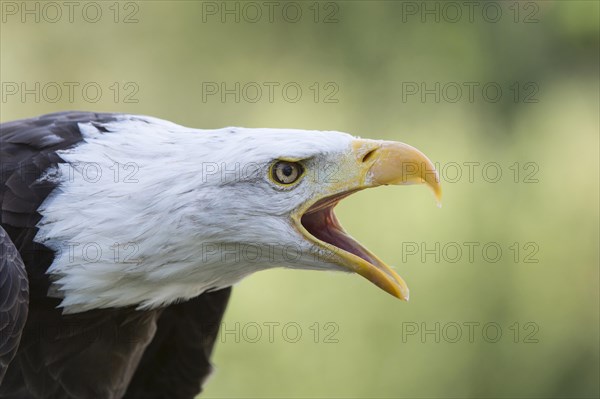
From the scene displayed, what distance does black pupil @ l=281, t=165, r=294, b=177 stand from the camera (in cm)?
349

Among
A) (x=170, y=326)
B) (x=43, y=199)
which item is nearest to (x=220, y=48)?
(x=170, y=326)

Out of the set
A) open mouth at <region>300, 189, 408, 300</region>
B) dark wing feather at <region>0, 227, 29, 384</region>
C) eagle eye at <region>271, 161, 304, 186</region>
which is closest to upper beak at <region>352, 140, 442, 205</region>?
open mouth at <region>300, 189, 408, 300</region>

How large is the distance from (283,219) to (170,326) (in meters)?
1.53

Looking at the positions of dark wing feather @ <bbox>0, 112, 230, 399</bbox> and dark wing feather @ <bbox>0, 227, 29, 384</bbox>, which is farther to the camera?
dark wing feather @ <bbox>0, 112, 230, 399</bbox>

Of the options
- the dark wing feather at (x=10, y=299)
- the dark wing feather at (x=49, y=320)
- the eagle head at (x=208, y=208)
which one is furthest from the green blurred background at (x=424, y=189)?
the dark wing feather at (x=10, y=299)

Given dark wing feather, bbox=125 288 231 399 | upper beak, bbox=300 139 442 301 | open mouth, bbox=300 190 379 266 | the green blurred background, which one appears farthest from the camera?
the green blurred background

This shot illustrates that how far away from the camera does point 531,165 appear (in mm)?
8664

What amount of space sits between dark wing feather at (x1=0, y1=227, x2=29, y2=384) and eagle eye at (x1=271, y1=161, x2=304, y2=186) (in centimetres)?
98

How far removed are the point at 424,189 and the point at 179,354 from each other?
3.82 m

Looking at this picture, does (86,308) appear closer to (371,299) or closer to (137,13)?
(371,299)

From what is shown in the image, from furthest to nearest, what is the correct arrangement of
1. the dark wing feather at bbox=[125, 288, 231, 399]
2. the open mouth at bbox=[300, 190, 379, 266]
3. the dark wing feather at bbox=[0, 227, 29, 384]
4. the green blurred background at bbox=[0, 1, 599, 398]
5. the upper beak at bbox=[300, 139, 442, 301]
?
the green blurred background at bbox=[0, 1, 599, 398] → the dark wing feather at bbox=[125, 288, 231, 399] → the open mouth at bbox=[300, 190, 379, 266] → the upper beak at bbox=[300, 139, 442, 301] → the dark wing feather at bbox=[0, 227, 29, 384]

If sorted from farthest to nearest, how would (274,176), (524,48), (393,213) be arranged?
1. (524,48)
2. (393,213)
3. (274,176)

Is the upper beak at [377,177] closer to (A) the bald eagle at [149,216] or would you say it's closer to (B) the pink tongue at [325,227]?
(A) the bald eagle at [149,216]

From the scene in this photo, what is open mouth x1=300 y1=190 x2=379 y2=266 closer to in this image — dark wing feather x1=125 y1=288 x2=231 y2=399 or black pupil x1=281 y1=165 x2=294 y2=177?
black pupil x1=281 y1=165 x2=294 y2=177
